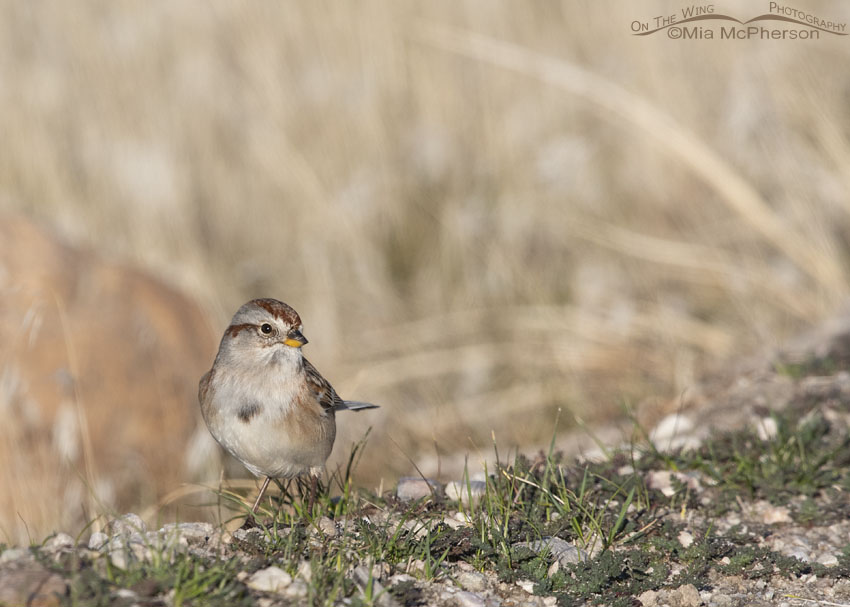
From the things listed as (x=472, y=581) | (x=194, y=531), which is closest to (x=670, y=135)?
(x=472, y=581)

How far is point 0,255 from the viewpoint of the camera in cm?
623

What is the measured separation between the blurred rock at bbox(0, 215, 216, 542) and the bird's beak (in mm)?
2555

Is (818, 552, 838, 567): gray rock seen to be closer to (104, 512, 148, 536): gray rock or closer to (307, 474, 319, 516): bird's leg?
(307, 474, 319, 516): bird's leg

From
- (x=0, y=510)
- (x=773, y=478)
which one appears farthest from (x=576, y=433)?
(x=0, y=510)

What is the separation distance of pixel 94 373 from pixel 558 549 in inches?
156

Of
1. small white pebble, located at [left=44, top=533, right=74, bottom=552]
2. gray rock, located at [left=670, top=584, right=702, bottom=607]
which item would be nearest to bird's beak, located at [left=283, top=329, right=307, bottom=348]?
small white pebble, located at [left=44, top=533, right=74, bottom=552]

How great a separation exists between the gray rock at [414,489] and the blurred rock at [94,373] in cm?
247

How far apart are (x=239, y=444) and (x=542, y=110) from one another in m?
5.89

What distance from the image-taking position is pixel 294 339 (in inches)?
140

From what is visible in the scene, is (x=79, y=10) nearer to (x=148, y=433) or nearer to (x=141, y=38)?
(x=141, y=38)

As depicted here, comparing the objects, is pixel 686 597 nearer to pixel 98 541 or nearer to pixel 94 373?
pixel 98 541

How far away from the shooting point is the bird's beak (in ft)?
11.6

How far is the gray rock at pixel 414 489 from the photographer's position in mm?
3877

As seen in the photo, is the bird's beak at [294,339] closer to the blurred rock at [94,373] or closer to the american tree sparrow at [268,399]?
the american tree sparrow at [268,399]
